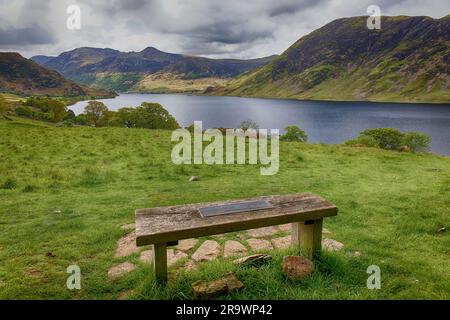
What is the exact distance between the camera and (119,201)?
434 inches

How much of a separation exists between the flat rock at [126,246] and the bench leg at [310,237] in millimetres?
3594

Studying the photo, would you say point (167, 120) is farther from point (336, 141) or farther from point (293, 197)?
point (293, 197)

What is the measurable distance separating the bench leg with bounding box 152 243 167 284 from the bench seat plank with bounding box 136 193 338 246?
0.22 m

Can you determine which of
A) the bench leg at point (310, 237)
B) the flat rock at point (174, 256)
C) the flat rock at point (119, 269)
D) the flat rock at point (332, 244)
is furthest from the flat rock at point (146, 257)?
the flat rock at point (332, 244)

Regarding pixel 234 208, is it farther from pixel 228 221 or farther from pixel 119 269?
pixel 119 269

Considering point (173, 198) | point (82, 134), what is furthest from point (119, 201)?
point (82, 134)

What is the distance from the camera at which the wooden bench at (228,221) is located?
496cm

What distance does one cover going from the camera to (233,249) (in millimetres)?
6953

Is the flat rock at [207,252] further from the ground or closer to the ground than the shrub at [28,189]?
closer to the ground

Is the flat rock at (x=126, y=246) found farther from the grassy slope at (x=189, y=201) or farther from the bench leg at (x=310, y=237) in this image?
the bench leg at (x=310, y=237)

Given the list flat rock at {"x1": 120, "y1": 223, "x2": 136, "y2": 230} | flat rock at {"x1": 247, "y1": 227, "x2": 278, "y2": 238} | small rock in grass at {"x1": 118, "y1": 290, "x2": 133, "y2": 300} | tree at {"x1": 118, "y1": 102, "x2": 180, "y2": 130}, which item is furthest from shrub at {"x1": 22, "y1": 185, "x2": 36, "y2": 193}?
tree at {"x1": 118, "y1": 102, "x2": 180, "y2": 130}

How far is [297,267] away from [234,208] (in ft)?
4.98

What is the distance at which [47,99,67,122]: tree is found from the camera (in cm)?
7731

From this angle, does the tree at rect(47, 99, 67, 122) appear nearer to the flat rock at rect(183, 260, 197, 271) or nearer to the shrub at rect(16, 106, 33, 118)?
the shrub at rect(16, 106, 33, 118)
